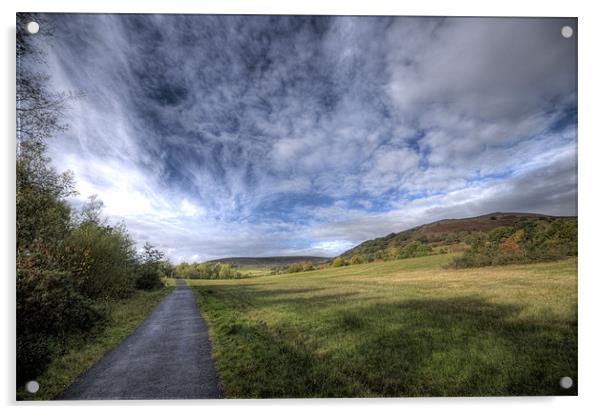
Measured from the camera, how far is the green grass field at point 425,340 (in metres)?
3.51

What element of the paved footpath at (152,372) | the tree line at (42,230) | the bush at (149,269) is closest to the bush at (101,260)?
the tree line at (42,230)

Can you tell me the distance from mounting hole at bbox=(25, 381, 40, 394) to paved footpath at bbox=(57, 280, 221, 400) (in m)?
0.49

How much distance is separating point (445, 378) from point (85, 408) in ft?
16.1

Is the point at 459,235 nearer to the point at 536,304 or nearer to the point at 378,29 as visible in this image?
the point at 536,304

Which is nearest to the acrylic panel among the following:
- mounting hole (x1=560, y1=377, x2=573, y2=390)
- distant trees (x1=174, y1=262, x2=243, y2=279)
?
mounting hole (x1=560, y1=377, x2=573, y2=390)

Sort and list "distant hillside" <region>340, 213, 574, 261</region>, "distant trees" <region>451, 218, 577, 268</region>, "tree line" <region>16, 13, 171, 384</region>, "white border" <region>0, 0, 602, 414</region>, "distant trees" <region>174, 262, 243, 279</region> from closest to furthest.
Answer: "white border" <region>0, 0, 602, 414</region>, "tree line" <region>16, 13, 171, 384</region>, "distant trees" <region>451, 218, 577, 268</region>, "distant hillside" <region>340, 213, 574, 261</region>, "distant trees" <region>174, 262, 243, 279</region>

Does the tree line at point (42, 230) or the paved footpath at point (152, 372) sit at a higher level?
the tree line at point (42, 230)

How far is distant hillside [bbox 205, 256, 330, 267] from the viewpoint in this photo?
4633mm

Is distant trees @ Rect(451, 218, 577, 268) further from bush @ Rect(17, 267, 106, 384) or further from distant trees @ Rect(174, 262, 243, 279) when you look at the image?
bush @ Rect(17, 267, 106, 384)

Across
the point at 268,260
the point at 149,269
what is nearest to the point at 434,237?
the point at 268,260
